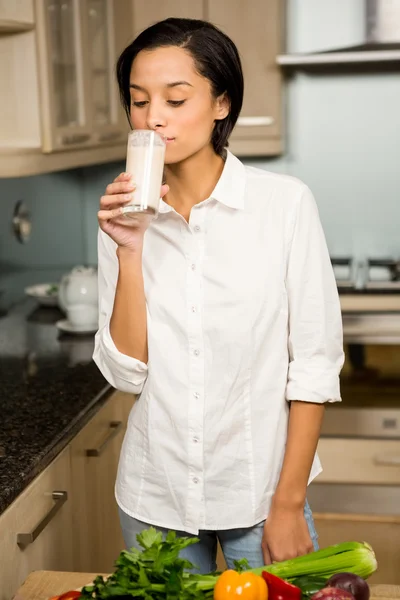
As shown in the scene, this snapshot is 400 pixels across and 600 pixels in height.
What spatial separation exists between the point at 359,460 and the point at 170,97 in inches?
68.0

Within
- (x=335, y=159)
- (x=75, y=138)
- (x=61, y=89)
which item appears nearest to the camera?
(x=61, y=89)

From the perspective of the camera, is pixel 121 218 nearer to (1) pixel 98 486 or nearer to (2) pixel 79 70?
(1) pixel 98 486

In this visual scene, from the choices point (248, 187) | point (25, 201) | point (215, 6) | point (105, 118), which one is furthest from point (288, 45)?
point (248, 187)

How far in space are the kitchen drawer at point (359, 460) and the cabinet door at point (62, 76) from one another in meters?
1.23

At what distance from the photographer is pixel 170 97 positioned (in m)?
1.24

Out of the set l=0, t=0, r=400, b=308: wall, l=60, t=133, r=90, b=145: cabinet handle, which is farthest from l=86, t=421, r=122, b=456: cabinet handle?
l=0, t=0, r=400, b=308: wall

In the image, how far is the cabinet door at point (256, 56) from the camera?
2949 mm

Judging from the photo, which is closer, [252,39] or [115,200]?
[115,200]

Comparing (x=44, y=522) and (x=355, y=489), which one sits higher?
(x=44, y=522)

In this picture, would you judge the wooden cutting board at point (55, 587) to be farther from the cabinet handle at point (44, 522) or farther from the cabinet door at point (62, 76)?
the cabinet door at point (62, 76)

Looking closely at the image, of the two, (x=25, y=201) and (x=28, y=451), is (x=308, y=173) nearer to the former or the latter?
(x=25, y=201)

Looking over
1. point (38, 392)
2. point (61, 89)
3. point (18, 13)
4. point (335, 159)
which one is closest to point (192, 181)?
point (38, 392)

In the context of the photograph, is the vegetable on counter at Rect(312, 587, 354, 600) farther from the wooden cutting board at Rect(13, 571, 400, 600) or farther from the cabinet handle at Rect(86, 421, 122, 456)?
the cabinet handle at Rect(86, 421, 122, 456)

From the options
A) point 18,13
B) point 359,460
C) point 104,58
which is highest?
point 18,13
